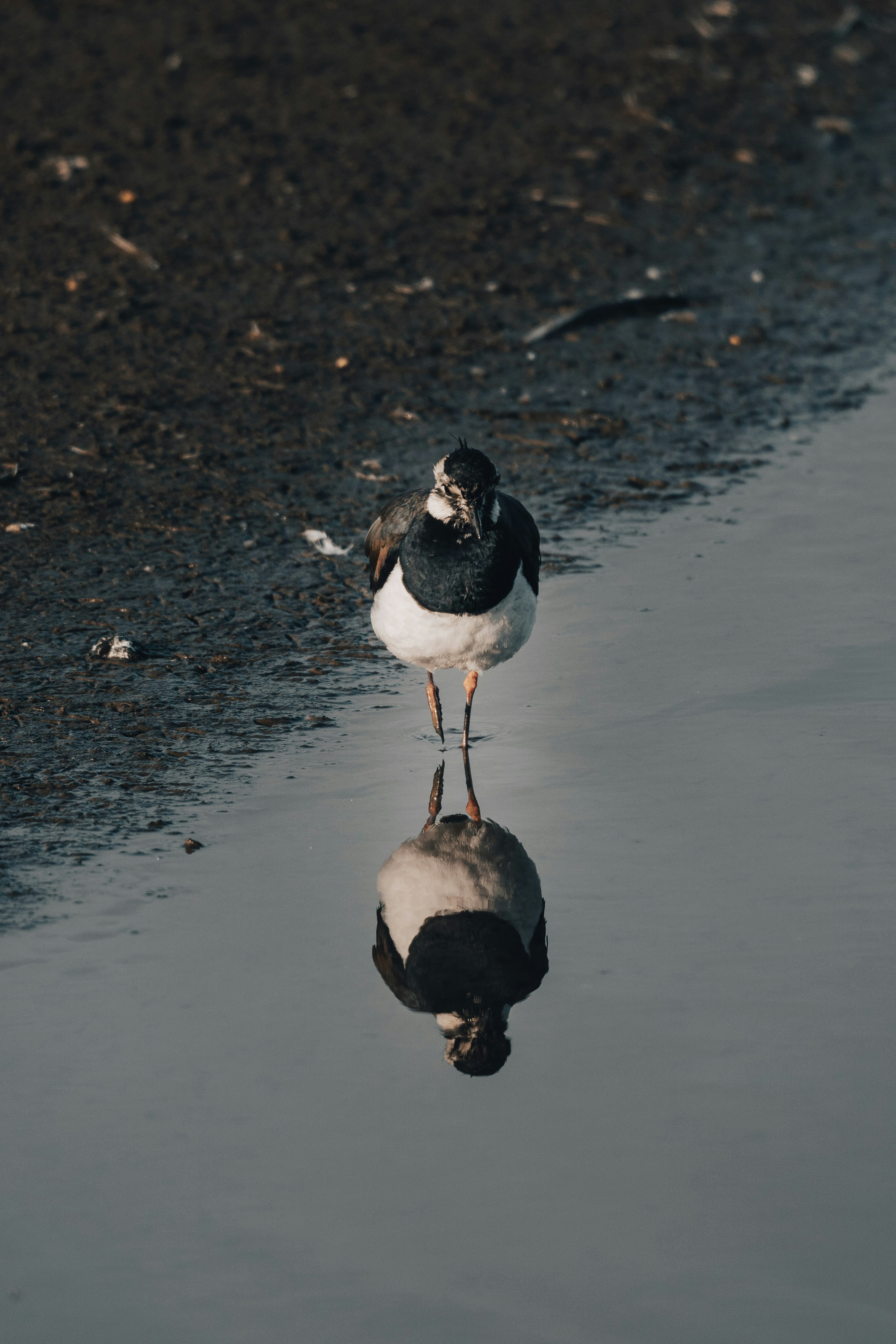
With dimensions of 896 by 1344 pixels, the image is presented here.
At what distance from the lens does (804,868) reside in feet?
16.6

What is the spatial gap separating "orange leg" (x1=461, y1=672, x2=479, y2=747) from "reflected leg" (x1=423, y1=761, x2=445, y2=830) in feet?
0.54

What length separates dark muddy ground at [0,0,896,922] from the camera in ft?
21.8

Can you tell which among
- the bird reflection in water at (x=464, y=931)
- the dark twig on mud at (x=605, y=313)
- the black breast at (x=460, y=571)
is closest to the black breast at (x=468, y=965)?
the bird reflection in water at (x=464, y=931)

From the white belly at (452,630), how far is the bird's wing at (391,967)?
49.1 inches

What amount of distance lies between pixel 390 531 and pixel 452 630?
645 mm

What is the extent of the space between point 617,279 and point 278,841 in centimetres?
611

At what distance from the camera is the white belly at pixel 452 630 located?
5.77 metres

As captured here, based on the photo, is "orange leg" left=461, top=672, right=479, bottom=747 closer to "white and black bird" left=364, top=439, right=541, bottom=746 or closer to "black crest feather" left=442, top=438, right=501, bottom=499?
"white and black bird" left=364, top=439, right=541, bottom=746

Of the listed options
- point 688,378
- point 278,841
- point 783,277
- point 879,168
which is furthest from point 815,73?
point 278,841

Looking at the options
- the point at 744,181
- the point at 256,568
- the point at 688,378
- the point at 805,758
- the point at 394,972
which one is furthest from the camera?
the point at 744,181

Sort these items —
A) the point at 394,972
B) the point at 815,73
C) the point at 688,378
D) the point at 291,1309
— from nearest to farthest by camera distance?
the point at 291,1309
the point at 394,972
the point at 688,378
the point at 815,73

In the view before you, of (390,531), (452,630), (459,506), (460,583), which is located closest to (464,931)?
(452,630)

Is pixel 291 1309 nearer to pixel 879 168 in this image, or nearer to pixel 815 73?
pixel 879 168

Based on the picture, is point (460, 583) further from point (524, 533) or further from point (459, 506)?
point (524, 533)
